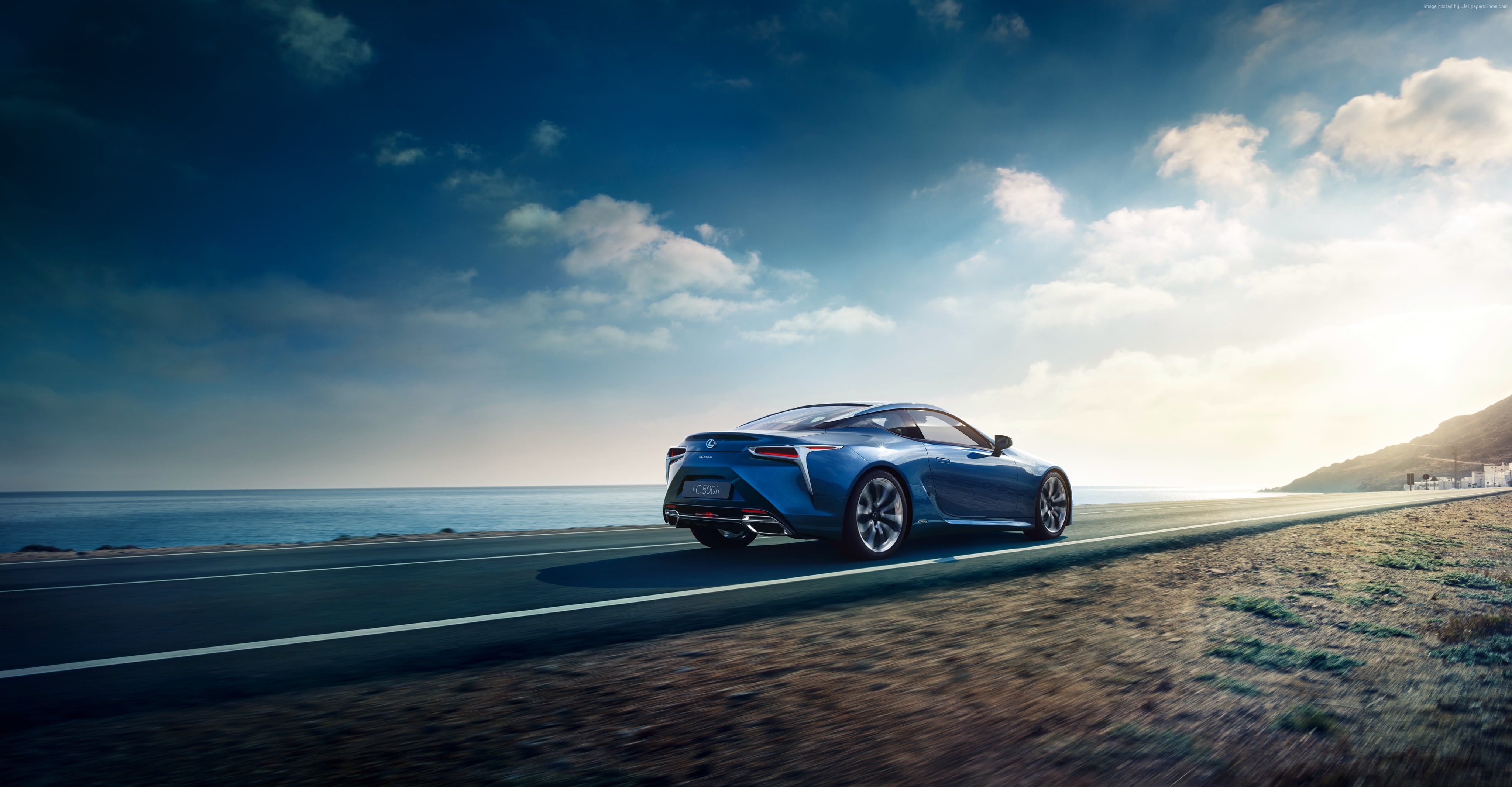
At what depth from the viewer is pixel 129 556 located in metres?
8.12

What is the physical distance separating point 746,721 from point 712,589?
2807mm

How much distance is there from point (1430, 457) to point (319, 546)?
209 metres

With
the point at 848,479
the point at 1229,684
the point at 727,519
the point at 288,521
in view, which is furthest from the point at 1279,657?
the point at 288,521

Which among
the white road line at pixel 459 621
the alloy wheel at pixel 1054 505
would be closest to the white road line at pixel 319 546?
the white road line at pixel 459 621

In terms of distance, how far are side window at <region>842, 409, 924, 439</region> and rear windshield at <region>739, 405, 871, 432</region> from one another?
0.31 feet

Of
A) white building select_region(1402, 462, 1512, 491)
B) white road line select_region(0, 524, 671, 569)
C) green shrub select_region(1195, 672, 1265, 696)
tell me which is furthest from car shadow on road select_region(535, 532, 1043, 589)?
white building select_region(1402, 462, 1512, 491)

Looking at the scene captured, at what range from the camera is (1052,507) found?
8711 millimetres

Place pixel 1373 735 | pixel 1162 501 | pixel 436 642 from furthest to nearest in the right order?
pixel 1162 501
pixel 436 642
pixel 1373 735

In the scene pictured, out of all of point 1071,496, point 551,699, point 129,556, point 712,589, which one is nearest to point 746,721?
point 551,699

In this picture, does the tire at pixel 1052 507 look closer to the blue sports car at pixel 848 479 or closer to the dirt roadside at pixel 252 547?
the blue sports car at pixel 848 479

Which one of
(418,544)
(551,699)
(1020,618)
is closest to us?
(551,699)

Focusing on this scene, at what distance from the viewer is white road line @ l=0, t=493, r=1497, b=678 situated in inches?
125

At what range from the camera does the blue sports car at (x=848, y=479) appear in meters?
6.25

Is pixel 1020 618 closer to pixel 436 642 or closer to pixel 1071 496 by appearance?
pixel 436 642
